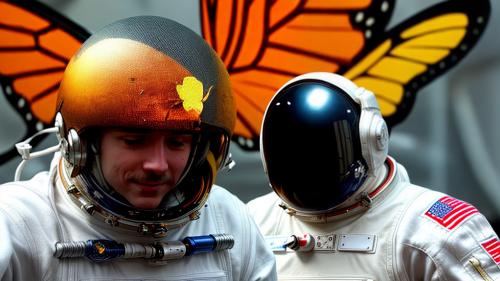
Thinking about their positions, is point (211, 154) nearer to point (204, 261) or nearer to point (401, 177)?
point (204, 261)

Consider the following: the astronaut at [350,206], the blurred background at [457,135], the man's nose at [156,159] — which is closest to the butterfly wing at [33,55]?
the blurred background at [457,135]

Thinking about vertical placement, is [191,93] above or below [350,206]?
above

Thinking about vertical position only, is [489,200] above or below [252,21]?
below

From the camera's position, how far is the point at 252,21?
4.18 meters

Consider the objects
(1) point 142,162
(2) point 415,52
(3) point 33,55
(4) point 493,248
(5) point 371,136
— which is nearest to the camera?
(1) point 142,162

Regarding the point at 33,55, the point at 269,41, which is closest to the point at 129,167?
the point at 33,55

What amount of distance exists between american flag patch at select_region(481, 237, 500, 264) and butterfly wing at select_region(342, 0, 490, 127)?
54.4 inches

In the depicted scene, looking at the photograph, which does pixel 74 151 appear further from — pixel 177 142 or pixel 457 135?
pixel 457 135

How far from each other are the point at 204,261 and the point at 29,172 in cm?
165

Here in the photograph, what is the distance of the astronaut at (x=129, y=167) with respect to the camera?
6.89ft

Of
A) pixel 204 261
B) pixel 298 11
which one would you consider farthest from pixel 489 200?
pixel 204 261

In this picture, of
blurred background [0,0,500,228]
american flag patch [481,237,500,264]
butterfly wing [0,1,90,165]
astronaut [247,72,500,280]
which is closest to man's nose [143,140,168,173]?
astronaut [247,72,500,280]

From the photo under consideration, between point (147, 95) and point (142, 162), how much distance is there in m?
0.15

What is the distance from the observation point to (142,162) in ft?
6.91
